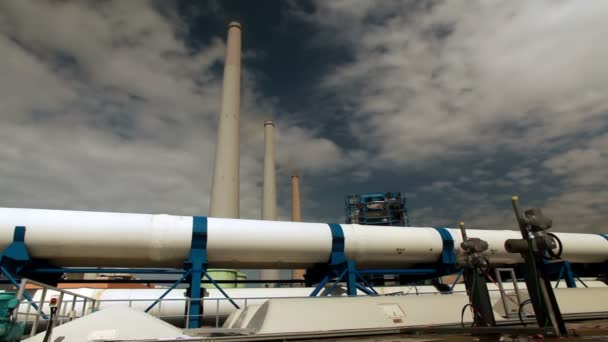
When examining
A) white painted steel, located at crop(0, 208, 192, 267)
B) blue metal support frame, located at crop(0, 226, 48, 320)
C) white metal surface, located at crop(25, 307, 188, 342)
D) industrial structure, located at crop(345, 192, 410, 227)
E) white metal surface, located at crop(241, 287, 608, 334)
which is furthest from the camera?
industrial structure, located at crop(345, 192, 410, 227)

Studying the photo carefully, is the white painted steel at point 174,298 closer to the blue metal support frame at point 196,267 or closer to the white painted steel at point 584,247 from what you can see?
the blue metal support frame at point 196,267

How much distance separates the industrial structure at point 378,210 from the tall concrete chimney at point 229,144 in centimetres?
1873

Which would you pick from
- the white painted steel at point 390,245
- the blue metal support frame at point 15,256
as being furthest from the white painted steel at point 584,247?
the blue metal support frame at point 15,256

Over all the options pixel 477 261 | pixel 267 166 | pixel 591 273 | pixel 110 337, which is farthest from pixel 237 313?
pixel 267 166

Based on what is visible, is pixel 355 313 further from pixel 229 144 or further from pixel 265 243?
pixel 229 144

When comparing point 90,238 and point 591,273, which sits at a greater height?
point 90,238

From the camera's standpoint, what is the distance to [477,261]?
830cm

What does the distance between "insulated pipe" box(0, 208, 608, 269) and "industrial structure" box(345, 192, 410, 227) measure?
63.7 ft

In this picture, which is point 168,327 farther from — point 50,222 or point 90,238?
point 50,222

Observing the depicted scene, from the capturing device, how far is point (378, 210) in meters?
36.3

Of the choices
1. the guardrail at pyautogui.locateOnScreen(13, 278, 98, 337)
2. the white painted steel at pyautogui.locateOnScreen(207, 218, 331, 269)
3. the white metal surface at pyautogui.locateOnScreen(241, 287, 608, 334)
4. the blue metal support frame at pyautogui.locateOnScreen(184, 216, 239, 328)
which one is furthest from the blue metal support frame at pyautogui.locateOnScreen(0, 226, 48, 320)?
the white metal surface at pyautogui.locateOnScreen(241, 287, 608, 334)

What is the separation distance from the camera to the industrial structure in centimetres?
3575

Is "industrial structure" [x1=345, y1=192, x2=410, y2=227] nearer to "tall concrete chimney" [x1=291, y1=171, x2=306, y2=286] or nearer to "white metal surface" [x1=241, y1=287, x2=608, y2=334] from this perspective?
"tall concrete chimney" [x1=291, y1=171, x2=306, y2=286]

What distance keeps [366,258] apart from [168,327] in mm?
8518
